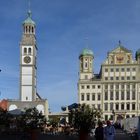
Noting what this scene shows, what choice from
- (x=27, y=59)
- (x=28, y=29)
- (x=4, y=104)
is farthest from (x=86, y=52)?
(x=4, y=104)

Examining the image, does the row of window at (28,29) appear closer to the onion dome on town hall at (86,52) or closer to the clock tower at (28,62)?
the clock tower at (28,62)

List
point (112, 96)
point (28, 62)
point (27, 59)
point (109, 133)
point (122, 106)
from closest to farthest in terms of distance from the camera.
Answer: point (109, 133) → point (28, 62) → point (27, 59) → point (122, 106) → point (112, 96)

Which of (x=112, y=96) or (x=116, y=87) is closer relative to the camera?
(x=116, y=87)

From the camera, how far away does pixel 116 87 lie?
154 metres

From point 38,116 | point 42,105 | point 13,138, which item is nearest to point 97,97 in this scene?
point 42,105

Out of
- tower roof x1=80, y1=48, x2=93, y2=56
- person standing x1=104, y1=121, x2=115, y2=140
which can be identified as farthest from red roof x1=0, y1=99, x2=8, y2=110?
person standing x1=104, y1=121, x2=115, y2=140

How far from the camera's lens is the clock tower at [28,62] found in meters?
142

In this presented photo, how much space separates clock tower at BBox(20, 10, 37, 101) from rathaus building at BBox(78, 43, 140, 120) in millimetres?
17912

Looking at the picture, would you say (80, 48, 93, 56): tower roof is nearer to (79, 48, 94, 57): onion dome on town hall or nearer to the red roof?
(79, 48, 94, 57): onion dome on town hall

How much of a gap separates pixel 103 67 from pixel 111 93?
318 inches

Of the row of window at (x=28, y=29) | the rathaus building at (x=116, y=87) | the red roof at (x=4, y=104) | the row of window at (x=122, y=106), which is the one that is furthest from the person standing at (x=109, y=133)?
the row of window at (x=122, y=106)

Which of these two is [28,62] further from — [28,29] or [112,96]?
[112,96]

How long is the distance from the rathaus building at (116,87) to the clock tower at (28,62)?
58.8 feet

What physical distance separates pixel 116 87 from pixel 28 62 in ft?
88.2
